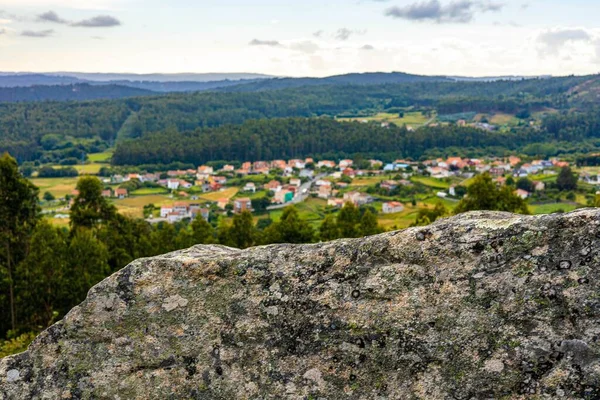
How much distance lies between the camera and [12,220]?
27.3 metres

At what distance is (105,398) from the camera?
693 centimetres

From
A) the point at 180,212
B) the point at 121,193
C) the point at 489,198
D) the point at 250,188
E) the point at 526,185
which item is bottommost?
the point at 250,188

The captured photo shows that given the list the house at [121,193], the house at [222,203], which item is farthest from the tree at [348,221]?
the house at [121,193]

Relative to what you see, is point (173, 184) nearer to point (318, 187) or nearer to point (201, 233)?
point (318, 187)

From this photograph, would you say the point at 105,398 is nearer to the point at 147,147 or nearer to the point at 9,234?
the point at 9,234

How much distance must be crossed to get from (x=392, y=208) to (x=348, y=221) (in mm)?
49375

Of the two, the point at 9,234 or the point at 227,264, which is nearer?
the point at 227,264

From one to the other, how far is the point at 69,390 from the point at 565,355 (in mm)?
5703

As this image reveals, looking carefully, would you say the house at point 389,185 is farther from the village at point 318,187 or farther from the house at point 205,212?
the house at point 205,212

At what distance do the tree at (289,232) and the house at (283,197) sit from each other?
2652 inches

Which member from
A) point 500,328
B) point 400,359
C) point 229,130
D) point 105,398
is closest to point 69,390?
point 105,398

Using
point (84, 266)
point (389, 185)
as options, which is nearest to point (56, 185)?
point (389, 185)

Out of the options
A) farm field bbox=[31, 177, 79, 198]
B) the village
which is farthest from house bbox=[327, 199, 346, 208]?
farm field bbox=[31, 177, 79, 198]

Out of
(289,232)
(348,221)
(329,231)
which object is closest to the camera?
(289,232)
